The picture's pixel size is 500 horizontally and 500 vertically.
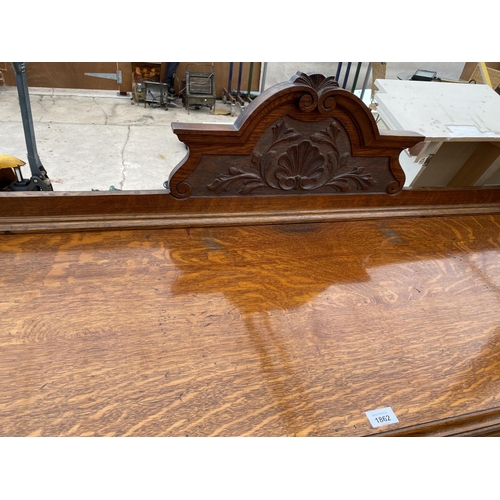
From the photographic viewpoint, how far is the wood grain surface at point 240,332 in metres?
0.60

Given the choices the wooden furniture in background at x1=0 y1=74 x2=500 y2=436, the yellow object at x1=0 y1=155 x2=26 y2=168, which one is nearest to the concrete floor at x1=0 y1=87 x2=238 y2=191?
the yellow object at x1=0 y1=155 x2=26 y2=168

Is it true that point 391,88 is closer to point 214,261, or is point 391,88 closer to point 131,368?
point 214,261

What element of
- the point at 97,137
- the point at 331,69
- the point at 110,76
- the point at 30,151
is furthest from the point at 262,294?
the point at 331,69

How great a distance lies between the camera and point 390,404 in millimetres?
657

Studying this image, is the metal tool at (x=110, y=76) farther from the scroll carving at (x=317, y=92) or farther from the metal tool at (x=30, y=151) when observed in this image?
the scroll carving at (x=317, y=92)

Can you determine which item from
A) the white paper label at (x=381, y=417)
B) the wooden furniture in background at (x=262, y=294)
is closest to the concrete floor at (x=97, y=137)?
the wooden furniture in background at (x=262, y=294)

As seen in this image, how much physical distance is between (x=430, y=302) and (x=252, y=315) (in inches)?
15.4

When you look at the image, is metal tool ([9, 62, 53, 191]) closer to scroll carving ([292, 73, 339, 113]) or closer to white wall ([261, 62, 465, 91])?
scroll carving ([292, 73, 339, 113])

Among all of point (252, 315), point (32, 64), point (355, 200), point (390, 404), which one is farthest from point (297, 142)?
point (32, 64)

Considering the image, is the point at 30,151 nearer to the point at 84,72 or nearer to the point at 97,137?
the point at 97,137

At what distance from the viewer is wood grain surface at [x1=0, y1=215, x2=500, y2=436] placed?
0.60 m

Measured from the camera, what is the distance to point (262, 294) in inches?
31.5

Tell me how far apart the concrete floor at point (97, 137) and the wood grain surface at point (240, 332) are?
1507 mm

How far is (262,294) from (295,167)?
1.03 ft
